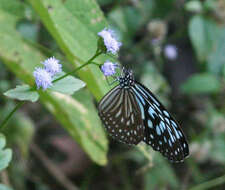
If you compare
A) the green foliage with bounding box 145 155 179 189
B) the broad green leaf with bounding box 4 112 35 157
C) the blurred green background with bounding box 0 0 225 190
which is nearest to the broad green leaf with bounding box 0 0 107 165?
the blurred green background with bounding box 0 0 225 190

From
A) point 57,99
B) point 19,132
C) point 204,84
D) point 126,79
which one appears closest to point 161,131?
point 126,79

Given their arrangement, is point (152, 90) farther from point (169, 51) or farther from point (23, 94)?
point (23, 94)

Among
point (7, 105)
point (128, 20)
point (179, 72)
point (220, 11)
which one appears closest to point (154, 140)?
point (7, 105)

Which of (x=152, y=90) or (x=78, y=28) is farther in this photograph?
(x=152, y=90)

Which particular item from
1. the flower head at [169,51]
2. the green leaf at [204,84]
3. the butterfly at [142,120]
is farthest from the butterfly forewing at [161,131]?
the flower head at [169,51]

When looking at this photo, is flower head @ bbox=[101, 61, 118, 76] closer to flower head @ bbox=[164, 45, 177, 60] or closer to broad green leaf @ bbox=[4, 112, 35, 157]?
broad green leaf @ bbox=[4, 112, 35, 157]

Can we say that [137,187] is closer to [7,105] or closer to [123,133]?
[7,105]
